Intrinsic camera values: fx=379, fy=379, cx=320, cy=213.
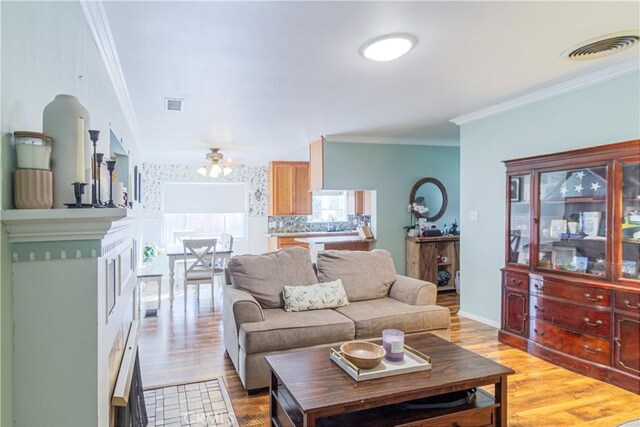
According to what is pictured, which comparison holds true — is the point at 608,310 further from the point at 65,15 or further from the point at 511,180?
the point at 65,15

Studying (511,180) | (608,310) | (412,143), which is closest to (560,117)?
(511,180)

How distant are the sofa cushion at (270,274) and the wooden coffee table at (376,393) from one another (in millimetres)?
1149

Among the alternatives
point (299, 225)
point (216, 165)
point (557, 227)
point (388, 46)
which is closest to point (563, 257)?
point (557, 227)

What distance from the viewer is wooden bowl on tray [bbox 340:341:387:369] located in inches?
74.6

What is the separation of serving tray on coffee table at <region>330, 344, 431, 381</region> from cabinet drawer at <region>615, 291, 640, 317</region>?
1.73m

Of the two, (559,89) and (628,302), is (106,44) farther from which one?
(628,302)

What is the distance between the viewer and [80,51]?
74.5 inches

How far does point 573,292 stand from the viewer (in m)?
3.06

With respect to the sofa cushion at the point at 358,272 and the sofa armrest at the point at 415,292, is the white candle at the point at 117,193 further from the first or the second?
the sofa armrest at the point at 415,292

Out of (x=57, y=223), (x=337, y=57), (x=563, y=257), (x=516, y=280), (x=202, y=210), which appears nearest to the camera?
(x=57, y=223)

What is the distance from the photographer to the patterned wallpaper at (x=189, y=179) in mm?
7551

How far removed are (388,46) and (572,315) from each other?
2563 mm

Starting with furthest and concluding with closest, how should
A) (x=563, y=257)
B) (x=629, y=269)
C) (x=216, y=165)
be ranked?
(x=216, y=165) < (x=563, y=257) < (x=629, y=269)

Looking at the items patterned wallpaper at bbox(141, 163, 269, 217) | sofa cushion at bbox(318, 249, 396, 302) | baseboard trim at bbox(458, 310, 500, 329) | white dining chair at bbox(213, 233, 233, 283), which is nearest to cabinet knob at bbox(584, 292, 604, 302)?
baseboard trim at bbox(458, 310, 500, 329)
